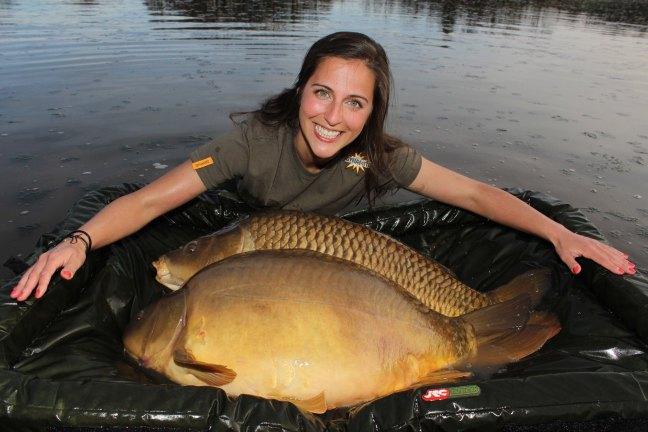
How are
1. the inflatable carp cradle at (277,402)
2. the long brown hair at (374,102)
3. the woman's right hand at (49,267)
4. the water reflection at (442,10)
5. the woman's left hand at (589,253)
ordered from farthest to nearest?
1. the water reflection at (442,10)
2. the long brown hair at (374,102)
3. the woman's left hand at (589,253)
4. the woman's right hand at (49,267)
5. the inflatable carp cradle at (277,402)

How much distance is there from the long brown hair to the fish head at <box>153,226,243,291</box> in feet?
1.86

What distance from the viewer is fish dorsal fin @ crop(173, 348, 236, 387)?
145cm

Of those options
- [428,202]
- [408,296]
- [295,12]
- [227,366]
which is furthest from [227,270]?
[295,12]

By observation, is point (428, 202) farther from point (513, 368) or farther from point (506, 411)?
point (506, 411)

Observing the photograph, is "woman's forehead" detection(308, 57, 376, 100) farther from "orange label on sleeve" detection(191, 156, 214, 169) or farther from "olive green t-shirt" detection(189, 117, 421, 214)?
"orange label on sleeve" detection(191, 156, 214, 169)

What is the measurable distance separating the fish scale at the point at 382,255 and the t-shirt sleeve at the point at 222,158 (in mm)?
340

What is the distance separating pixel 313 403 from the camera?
1.48m

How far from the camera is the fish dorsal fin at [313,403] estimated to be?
146 cm

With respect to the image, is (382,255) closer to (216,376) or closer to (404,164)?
(404,164)

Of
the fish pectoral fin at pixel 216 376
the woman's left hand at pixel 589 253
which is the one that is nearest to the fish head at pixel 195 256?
the fish pectoral fin at pixel 216 376

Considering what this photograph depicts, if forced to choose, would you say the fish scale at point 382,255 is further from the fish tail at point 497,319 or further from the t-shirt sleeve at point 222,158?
the t-shirt sleeve at point 222,158

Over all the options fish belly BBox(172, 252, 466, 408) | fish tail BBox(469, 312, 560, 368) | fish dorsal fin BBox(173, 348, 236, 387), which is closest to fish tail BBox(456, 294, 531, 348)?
fish tail BBox(469, 312, 560, 368)

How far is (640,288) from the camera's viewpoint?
177 cm

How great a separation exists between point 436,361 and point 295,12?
49.5 feet
